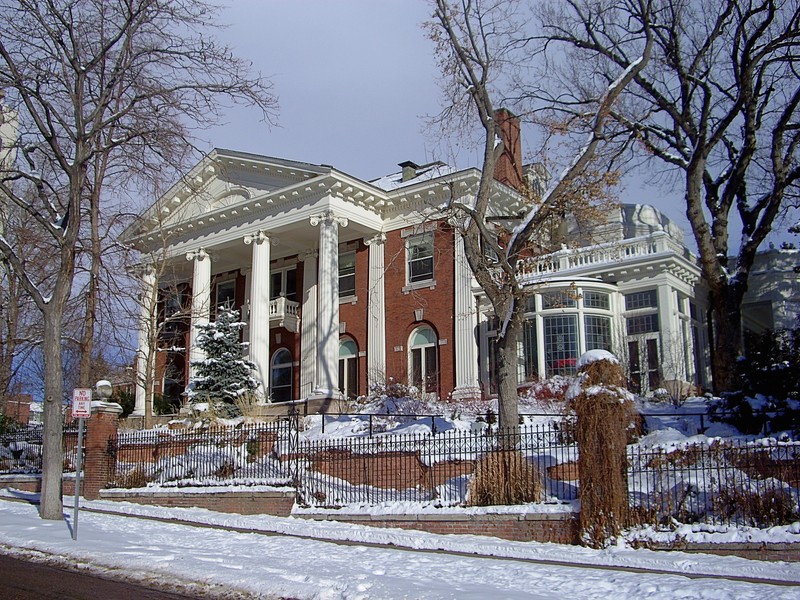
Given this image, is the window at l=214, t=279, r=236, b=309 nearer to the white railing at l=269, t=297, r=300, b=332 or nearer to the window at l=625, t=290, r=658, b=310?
the white railing at l=269, t=297, r=300, b=332

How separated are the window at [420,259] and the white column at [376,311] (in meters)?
1.16

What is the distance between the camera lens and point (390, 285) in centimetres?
3188

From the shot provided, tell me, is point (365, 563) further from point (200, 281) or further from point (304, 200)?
point (200, 281)

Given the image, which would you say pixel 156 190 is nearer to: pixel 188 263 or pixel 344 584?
pixel 344 584

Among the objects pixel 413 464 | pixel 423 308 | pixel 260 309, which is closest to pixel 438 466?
pixel 413 464

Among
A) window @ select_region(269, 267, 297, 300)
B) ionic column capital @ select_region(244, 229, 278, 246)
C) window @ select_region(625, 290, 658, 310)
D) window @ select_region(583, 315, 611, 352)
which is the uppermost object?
ionic column capital @ select_region(244, 229, 278, 246)

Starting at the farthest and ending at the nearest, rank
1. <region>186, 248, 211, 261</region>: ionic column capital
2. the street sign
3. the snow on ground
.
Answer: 1. <region>186, 248, 211, 261</region>: ionic column capital
2. the street sign
3. the snow on ground

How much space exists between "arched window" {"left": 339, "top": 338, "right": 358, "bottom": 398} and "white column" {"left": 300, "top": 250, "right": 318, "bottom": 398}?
120cm

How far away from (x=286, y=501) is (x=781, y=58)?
16902 mm

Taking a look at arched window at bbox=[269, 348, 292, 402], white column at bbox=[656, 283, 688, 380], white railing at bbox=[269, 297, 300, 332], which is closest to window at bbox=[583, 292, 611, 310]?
white column at bbox=[656, 283, 688, 380]

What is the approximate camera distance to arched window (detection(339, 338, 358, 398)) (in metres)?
32.3

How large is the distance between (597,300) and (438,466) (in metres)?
12.5

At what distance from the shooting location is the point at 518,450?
1452cm

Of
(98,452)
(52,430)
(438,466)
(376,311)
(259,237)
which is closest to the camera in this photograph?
(438,466)
